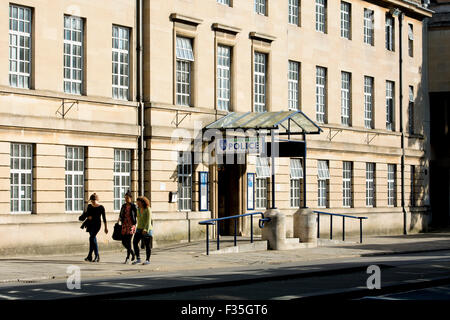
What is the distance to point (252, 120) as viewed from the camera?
3266cm

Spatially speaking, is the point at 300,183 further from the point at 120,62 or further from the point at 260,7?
→ the point at 120,62

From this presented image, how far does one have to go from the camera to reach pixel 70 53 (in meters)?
29.4

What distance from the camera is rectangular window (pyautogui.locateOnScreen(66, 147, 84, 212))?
29.2 metres

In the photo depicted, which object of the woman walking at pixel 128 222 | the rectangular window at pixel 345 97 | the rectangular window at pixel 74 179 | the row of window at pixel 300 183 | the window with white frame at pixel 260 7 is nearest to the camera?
the woman walking at pixel 128 222

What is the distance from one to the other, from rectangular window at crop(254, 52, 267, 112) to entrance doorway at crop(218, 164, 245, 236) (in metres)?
2.60

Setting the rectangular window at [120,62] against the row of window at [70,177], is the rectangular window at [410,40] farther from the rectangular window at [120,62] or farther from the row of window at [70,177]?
the row of window at [70,177]

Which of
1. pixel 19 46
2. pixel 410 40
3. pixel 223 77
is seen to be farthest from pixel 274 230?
pixel 410 40

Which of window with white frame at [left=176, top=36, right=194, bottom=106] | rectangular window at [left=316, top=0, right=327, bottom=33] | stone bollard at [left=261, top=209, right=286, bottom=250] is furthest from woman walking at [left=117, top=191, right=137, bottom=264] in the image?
rectangular window at [left=316, top=0, right=327, bottom=33]

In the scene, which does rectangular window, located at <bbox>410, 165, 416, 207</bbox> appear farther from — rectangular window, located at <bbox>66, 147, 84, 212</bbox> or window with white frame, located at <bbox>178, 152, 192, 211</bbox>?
rectangular window, located at <bbox>66, 147, 84, 212</bbox>

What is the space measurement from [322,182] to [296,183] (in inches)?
78.7

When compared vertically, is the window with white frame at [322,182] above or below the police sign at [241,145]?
below

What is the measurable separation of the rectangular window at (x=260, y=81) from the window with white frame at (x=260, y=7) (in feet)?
5.18

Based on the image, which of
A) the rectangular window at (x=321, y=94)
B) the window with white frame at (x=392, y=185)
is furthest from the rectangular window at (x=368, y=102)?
the rectangular window at (x=321, y=94)

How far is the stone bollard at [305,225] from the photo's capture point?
107ft
